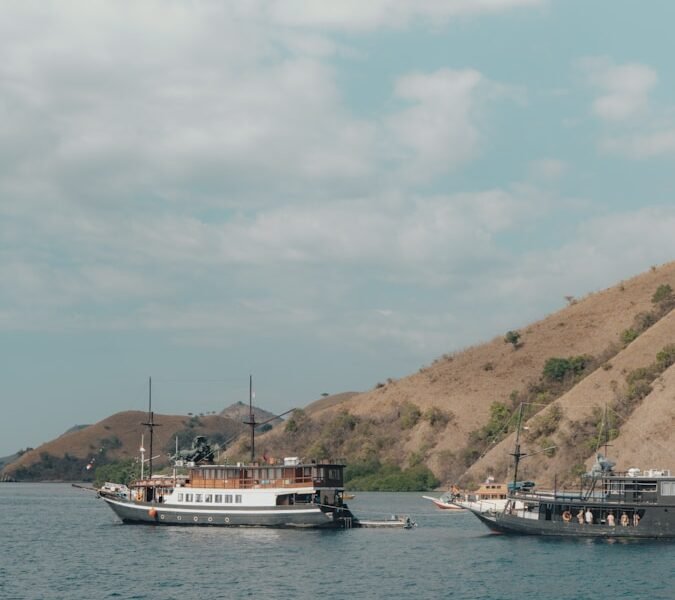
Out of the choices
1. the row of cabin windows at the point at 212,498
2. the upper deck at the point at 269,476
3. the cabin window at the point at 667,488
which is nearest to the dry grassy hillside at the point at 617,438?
the cabin window at the point at 667,488

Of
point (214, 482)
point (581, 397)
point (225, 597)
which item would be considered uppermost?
point (581, 397)

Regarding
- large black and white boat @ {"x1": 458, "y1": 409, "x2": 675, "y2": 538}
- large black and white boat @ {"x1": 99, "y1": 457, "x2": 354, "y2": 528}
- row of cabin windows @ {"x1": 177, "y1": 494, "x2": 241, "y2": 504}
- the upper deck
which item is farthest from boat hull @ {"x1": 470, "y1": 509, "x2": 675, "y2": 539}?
row of cabin windows @ {"x1": 177, "y1": 494, "x2": 241, "y2": 504}

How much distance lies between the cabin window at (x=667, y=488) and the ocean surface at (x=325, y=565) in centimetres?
491

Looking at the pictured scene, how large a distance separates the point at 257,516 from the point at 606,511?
3585 cm

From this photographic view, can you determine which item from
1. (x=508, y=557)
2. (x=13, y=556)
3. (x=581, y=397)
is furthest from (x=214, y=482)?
(x=581, y=397)

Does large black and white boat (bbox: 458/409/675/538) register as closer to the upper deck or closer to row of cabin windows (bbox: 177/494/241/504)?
the upper deck

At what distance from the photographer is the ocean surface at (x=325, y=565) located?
80.4 meters

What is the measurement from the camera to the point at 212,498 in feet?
399

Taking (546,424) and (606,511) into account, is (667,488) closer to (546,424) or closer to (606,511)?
(606,511)

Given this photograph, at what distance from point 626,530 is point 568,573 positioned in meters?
22.6

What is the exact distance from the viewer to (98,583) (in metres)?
84.5

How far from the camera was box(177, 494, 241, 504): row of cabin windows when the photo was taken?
119750 mm

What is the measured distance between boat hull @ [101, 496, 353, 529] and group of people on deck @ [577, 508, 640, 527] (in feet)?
79.3

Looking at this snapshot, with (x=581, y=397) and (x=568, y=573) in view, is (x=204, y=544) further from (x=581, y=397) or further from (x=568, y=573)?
(x=581, y=397)
